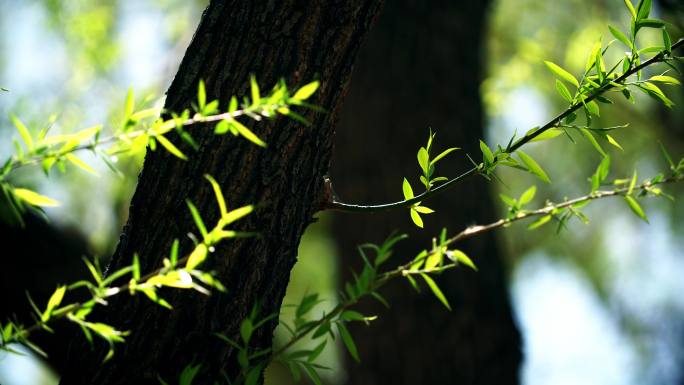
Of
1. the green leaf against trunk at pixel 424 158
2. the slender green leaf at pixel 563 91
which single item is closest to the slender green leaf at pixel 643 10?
the slender green leaf at pixel 563 91

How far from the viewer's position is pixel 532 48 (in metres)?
4.65

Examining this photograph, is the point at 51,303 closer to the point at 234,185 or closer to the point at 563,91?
the point at 234,185

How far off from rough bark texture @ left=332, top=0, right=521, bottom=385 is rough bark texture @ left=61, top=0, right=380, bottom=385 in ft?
5.27

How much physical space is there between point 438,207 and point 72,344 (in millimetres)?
1738

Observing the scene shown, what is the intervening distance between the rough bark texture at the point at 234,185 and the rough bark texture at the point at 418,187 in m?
1.61

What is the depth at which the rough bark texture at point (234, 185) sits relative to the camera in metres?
0.88

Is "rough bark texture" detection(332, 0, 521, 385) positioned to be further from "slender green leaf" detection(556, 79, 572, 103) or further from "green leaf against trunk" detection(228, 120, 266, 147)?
"green leaf against trunk" detection(228, 120, 266, 147)

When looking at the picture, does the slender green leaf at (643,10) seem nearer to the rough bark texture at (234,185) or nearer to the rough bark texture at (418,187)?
the rough bark texture at (234,185)

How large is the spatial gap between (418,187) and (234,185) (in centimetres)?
170

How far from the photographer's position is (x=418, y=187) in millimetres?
Result: 2541

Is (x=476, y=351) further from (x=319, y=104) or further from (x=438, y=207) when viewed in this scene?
(x=319, y=104)

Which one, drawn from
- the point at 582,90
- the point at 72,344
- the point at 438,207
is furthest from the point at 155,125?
the point at 438,207

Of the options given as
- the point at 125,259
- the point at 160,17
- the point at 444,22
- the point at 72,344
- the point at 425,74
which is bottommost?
the point at 72,344

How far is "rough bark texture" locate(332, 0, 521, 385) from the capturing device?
250 cm
